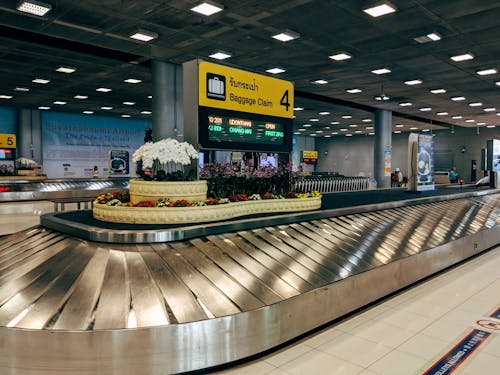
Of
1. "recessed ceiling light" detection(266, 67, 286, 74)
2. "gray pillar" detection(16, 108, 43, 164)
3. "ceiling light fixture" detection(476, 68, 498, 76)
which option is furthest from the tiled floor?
"gray pillar" detection(16, 108, 43, 164)

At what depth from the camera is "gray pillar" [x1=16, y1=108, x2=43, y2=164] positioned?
21.0 metres

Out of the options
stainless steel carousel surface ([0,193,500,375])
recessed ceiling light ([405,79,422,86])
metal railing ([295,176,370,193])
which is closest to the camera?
stainless steel carousel surface ([0,193,500,375])

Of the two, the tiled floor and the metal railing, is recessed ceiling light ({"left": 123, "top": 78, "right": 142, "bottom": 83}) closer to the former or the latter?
the metal railing

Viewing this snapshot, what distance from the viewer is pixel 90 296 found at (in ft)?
9.70

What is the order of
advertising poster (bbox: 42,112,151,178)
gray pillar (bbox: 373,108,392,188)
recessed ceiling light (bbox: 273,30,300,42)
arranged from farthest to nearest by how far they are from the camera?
advertising poster (bbox: 42,112,151,178)
gray pillar (bbox: 373,108,392,188)
recessed ceiling light (bbox: 273,30,300,42)

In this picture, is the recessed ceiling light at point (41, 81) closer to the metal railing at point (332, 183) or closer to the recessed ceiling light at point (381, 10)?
the metal railing at point (332, 183)

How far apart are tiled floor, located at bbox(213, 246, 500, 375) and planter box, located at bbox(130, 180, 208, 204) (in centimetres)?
226

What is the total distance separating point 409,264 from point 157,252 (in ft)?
11.6

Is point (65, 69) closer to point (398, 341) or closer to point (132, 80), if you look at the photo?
point (132, 80)

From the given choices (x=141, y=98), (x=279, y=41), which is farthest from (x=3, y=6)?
(x=141, y=98)

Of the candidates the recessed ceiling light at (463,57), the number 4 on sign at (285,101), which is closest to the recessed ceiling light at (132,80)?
the number 4 on sign at (285,101)

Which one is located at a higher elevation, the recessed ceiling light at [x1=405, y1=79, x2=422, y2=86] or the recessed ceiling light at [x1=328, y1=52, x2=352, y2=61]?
the recessed ceiling light at [x1=405, y1=79, x2=422, y2=86]

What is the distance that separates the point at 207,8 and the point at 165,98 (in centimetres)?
443

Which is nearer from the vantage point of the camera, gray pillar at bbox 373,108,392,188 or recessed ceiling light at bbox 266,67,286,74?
recessed ceiling light at bbox 266,67,286,74
